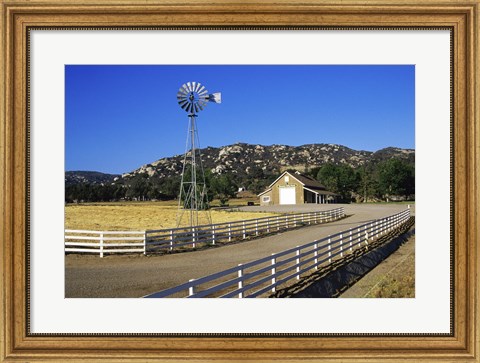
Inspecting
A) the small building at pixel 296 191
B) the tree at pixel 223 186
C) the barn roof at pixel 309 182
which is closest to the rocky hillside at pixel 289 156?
the barn roof at pixel 309 182

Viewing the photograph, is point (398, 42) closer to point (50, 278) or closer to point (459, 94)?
point (459, 94)

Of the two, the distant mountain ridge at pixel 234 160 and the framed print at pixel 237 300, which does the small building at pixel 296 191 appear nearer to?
the distant mountain ridge at pixel 234 160

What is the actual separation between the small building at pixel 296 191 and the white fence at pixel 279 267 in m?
3.67

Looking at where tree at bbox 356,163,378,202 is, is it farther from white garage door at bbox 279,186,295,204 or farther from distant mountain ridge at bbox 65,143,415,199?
white garage door at bbox 279,186,295,204

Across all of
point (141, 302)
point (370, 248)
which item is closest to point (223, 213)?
point (370, 248)

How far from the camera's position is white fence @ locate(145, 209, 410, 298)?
6.86m

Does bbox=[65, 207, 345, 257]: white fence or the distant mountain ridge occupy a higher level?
the distant mountain ridge

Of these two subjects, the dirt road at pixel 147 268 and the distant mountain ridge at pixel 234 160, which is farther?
the dirt road at pixel 147 268

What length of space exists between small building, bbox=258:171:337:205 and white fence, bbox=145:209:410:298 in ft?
12.0

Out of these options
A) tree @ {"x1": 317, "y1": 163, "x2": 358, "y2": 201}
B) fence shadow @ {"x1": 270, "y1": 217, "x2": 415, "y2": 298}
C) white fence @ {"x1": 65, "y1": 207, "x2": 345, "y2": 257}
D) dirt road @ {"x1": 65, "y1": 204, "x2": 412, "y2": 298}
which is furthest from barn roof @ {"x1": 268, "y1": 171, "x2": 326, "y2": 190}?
fence shadow @ {"x1": 270, "y1": 217, "x2": 415, "y2": 298}

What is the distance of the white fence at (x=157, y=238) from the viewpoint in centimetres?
1355

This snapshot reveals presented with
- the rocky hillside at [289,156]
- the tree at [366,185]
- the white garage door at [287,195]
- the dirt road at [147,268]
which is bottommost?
the dirt road at [147,268]

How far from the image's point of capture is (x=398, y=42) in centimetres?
521

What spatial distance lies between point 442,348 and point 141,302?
3.49 metres
